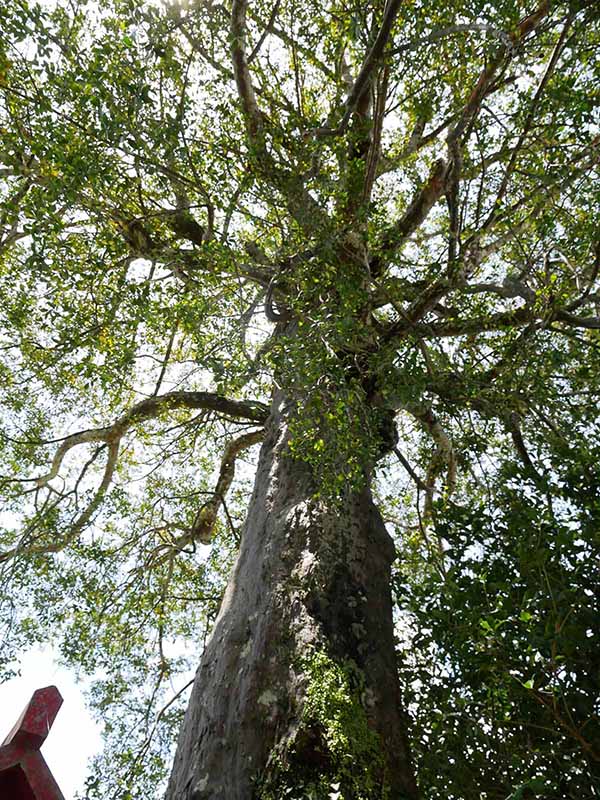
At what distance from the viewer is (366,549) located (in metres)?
3.75

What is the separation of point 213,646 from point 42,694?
93 cm

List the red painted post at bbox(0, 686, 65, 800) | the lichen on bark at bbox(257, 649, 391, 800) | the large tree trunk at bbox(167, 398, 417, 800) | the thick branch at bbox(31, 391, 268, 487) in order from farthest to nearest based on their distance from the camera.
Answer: the thick branch at bbox(31, 391, 268, 487) → the red painted post at bbox(0, 686, 65, 800) → the large tree trunk at bbox(167, 398, 417, 800) → the lichen on bark at bbox(257, 649, 391, 800)

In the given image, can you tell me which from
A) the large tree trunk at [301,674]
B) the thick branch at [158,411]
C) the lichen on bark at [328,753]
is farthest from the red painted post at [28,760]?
the thick branch at [158,411]

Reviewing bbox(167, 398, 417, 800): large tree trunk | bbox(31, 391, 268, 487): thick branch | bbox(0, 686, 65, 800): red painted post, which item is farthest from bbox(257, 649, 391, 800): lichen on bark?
bbox(31, 391, 268, 487): thick branch

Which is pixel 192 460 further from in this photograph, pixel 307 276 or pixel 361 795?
pixel 361 795

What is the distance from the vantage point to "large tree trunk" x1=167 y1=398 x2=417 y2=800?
97.6 inches

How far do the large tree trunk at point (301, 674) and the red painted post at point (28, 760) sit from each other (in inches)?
25.2

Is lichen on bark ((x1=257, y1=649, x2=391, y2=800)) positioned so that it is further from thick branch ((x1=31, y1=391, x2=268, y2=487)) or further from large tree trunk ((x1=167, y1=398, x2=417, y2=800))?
thick branch ((x1=31, y1=391, x2=268, y2=487))

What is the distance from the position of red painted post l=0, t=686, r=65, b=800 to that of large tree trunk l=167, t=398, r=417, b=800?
2.10ft

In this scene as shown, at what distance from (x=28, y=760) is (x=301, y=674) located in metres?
1.45

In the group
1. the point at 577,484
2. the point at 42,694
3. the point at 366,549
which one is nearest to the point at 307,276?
the point at 366,549

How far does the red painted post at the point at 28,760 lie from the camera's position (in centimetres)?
277

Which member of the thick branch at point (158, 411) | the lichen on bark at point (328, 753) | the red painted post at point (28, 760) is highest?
the thick branch at point (158, 411)

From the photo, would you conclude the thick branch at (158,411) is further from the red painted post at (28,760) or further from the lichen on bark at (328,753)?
the lichen on bark at (328,753)
